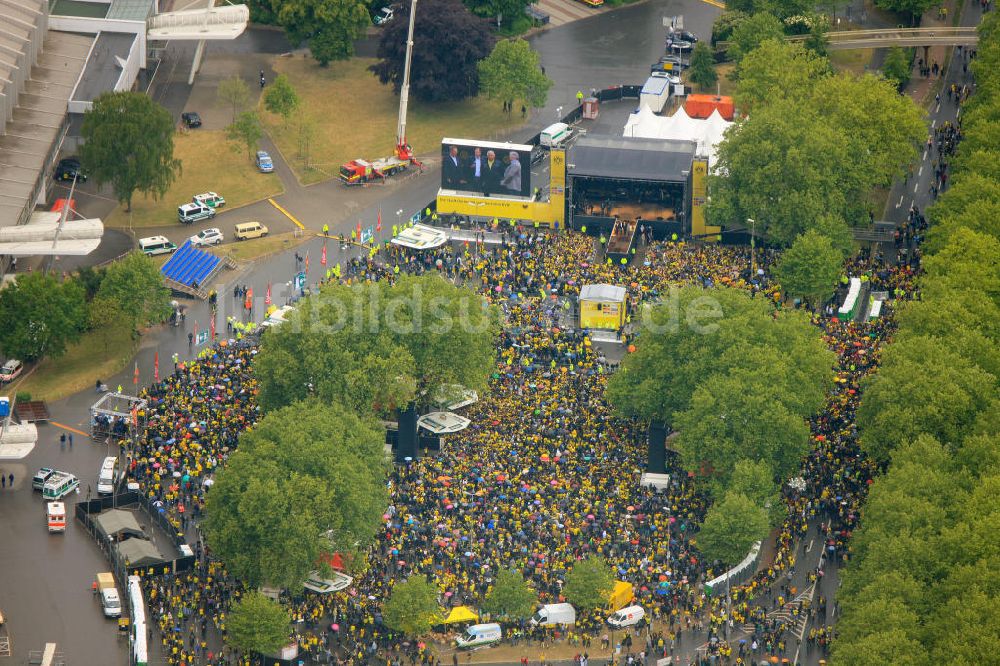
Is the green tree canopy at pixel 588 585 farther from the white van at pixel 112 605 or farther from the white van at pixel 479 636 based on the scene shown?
the white van at pixel 112 605

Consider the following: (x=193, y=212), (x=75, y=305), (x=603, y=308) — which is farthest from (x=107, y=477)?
(x=193, y=212)

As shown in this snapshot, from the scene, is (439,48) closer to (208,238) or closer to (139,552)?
(208,238)

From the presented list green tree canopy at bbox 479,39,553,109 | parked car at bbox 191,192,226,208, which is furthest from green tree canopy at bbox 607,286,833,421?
green tree canopy at bbox 479,39,553,109

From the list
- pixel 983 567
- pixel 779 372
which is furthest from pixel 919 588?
pixel 779 372

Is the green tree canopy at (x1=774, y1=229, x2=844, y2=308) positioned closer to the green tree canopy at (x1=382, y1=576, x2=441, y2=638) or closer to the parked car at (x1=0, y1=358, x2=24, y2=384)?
the green tree canopy at (x1=382, y1=576, x2=441, y2=638)

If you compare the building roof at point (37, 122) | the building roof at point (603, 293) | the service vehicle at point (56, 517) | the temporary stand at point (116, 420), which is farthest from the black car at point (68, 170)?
the service vehicle at point (56, 517)

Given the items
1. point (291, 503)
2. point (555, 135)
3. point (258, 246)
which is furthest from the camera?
point (555, 135)
